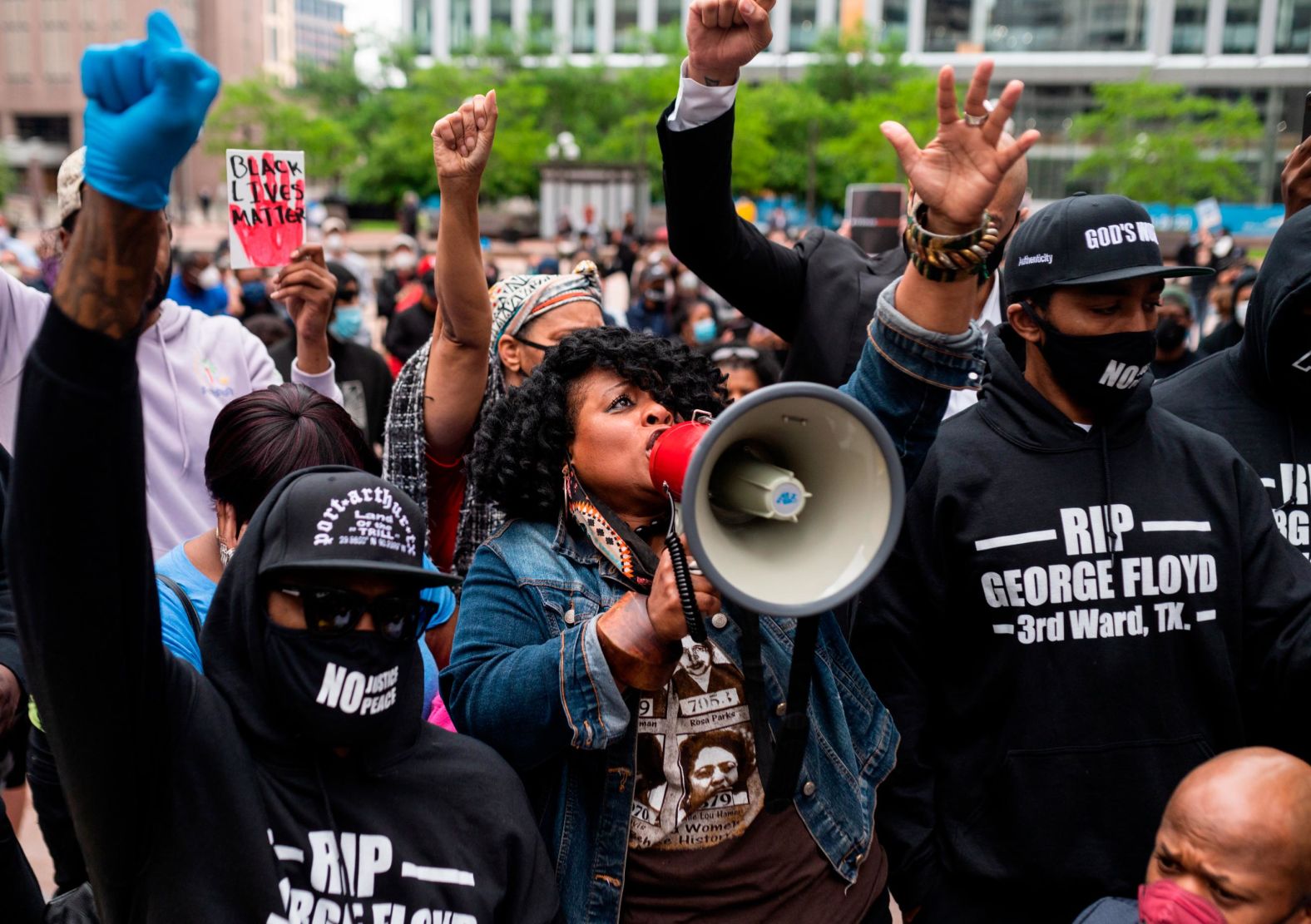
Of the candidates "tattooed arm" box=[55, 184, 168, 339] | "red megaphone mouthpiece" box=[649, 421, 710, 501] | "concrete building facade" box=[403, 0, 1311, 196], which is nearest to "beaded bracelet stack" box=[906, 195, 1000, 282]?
"red megaphone mouthpiece" box=[649, 421, 710, 501]

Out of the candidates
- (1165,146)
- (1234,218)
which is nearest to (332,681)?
(1165,146)

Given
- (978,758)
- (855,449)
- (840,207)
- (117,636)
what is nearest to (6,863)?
(117,636)

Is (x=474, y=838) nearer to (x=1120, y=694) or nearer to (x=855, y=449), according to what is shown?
(x=855, y=449)

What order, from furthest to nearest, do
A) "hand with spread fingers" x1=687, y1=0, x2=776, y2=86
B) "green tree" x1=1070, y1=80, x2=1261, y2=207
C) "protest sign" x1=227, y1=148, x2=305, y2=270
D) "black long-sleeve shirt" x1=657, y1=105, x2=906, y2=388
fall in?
"green tree" x1=1070, y1=80, x2=1261, y2=207
"protest sign" x1=227, y1=148, x2=305, y2=270
"black long-sleeve shirt" x1=657, y1=105, x2=906, y2=388
"hand with spread fingers" x1=687, y1=0, x2=776, y2=86

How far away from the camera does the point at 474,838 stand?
186 centimetres

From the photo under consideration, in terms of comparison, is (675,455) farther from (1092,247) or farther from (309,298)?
(309,298)

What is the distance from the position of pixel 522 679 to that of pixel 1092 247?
1401 millimetres

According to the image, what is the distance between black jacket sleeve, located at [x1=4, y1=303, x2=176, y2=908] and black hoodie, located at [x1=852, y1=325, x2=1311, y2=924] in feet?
5.01

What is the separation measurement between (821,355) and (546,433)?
1.04 m

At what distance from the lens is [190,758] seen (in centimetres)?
165

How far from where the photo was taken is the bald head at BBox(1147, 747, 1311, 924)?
6.42 feet

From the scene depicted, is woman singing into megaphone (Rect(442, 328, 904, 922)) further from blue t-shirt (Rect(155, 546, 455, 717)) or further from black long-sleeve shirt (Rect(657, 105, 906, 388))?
black long-sleeve shirt (Rect(657, 105, 906, 388))

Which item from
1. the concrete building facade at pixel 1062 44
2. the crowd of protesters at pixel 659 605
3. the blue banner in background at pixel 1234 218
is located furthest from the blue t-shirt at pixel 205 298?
the concrete building facade at pixel 1062 44

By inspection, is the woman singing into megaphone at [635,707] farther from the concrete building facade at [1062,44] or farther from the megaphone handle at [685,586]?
the concrete building facade at [1062,44]
